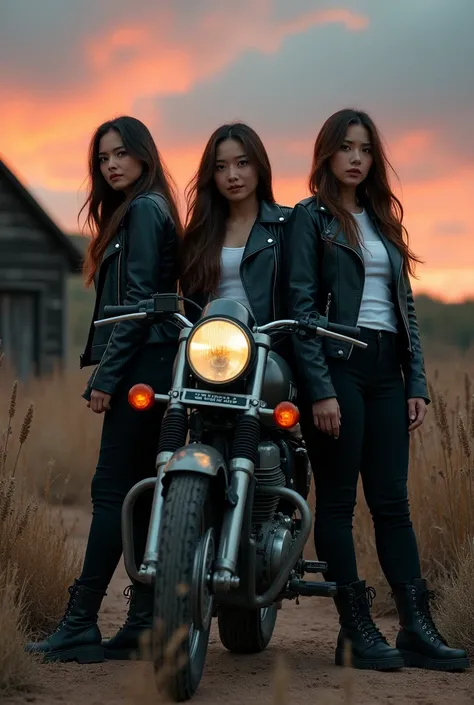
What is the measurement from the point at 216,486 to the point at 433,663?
120 centimetres

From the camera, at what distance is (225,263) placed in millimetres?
4082

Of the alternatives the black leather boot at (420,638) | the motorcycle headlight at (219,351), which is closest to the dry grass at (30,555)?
the motorcycle headlight at (219,351)

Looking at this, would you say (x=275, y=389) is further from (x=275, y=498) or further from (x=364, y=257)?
(x=364, y=257)

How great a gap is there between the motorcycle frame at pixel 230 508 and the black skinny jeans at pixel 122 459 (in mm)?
577

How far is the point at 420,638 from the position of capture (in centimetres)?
405

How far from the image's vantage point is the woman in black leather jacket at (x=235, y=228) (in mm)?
4031

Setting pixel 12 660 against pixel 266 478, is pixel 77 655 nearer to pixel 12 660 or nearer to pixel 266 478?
pixel 12 660

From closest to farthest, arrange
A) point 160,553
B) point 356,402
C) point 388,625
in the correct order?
point 160,553 → point 356,402 → point 388,625

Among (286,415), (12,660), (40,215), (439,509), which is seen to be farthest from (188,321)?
(40,215)

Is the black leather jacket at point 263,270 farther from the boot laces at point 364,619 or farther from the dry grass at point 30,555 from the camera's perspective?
the boot laces at point 364,619

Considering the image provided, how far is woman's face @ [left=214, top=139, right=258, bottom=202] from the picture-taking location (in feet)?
13.5

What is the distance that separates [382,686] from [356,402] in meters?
0.98

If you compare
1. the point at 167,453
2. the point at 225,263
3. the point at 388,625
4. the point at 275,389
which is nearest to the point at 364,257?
the point at 225,263

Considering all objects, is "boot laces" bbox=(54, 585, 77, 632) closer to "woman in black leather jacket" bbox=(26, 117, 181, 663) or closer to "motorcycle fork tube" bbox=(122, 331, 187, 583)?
"woman in black leather jacket" bbox=(26, 117, 181, 663)
